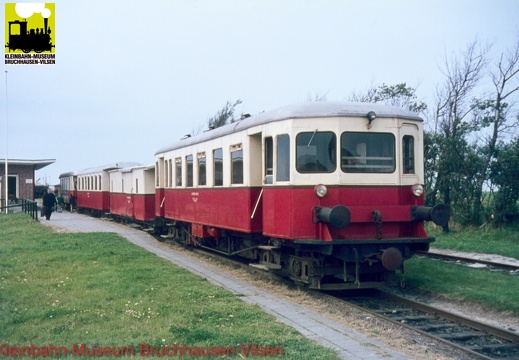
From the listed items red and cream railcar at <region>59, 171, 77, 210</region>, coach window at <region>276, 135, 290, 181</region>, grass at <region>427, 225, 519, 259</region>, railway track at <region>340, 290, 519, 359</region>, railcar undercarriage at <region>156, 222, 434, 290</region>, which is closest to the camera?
railway track at <region>340, 290, 519, 359</region>

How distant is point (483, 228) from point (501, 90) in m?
5.26

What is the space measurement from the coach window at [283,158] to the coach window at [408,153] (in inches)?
81.5

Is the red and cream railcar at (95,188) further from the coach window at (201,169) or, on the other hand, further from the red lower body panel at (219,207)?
the coach window at (201,169)

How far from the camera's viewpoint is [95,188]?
36.1 m

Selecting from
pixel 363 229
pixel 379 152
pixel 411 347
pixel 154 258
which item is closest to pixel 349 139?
pixel 379 152

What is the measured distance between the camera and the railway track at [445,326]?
7.40 metres

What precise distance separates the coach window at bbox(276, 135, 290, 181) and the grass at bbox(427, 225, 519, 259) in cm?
794

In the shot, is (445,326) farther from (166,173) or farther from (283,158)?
(166,173)

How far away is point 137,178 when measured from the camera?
83.0 feet

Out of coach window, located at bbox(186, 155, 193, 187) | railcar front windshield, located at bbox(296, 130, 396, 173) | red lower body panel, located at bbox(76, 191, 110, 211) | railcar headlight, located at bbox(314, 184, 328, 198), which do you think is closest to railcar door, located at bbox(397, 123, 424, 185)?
railcar front windshield, located at bbox(296, 130, 396, 173)

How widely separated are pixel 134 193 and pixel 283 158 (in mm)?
16250

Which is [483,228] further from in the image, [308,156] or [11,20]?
[11,20]

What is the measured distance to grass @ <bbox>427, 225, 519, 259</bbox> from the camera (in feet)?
54.5

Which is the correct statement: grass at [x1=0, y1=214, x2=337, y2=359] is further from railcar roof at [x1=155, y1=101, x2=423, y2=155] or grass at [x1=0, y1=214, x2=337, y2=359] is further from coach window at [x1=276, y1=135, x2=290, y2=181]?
railcar roof at [x1=155, y1=101, x2=423, y2=155]
